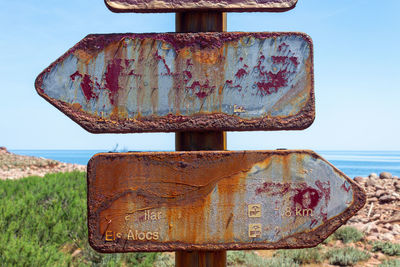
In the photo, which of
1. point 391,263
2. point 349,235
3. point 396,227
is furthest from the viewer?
point 396,227

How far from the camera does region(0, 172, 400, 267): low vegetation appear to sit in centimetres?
439

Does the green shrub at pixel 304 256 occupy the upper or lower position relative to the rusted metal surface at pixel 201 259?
lower

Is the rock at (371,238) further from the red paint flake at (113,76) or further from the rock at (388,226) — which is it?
the red paint flake at (113,76)

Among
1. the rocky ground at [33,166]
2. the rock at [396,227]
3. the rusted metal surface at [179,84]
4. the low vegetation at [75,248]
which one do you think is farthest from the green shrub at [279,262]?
the rocky ground at [33,166]

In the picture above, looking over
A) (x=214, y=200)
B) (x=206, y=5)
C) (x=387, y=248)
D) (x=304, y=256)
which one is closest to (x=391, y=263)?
(x=387, y=248)

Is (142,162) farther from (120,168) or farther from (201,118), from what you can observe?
(201,118)

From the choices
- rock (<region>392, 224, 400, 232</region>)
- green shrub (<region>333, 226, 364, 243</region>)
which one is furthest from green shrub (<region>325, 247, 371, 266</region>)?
rock (<region>392, 224, 400, 232</region>)

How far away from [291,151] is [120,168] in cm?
96

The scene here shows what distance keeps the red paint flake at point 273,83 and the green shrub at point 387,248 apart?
5.16m

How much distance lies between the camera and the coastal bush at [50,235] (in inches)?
168

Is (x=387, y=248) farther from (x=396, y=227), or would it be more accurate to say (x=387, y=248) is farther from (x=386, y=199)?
(x=386, y=199)

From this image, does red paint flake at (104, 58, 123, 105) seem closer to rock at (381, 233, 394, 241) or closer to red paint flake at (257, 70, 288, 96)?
red paint flake at (257, 70, 288, 96)

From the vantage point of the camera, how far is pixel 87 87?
200 centimetres

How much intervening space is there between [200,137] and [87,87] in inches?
28.2
